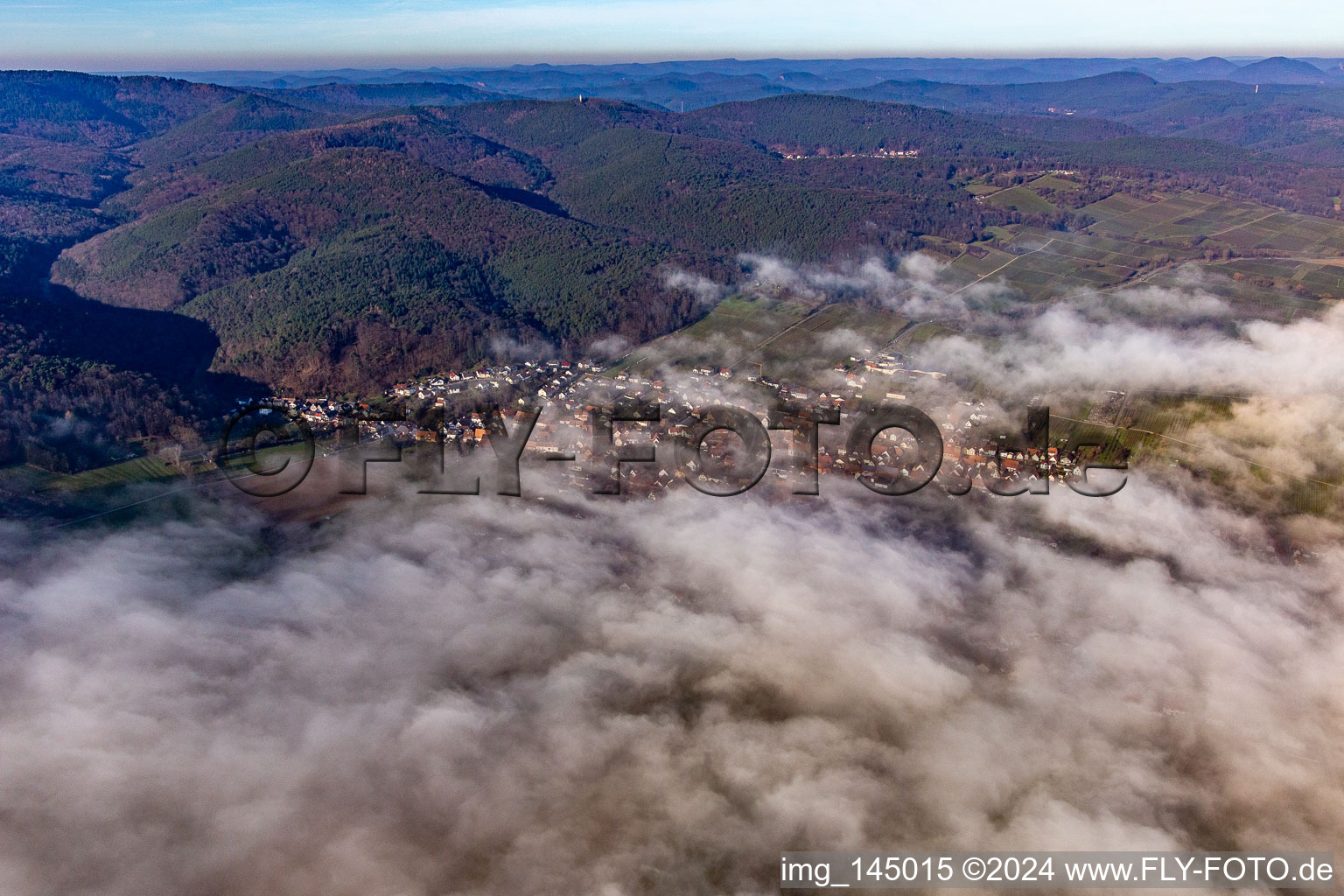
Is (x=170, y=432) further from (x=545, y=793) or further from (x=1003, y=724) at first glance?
(x=1003, y=724)

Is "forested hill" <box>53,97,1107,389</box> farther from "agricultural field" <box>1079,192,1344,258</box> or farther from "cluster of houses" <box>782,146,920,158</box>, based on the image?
"cluster of houses" <box>782,146,920,158</box>

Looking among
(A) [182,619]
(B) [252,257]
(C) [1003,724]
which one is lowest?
(C) [1003,724]

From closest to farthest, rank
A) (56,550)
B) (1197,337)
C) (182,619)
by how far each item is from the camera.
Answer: (182,619) < (56,550) < (1197,337)

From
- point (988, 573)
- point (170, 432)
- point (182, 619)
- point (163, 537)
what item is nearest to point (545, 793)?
point (182, 619)

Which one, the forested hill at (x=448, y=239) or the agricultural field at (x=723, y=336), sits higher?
the forested hill at (x=448, y=239)

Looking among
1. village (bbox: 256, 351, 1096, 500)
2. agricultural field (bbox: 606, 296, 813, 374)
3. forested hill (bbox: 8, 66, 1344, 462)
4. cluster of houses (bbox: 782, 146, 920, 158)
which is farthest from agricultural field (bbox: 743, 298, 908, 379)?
cluster of houses (bbox: 782, 146, 920, 158)

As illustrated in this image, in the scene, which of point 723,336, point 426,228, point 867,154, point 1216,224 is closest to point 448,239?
point 426,228

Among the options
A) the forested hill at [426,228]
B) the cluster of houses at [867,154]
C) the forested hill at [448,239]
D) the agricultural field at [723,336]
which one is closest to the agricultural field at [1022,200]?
the forested hill at [426,228]

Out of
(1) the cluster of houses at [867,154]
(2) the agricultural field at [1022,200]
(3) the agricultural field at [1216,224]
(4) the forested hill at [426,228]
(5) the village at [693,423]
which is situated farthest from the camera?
(1) the cluster of houses at [867,154]

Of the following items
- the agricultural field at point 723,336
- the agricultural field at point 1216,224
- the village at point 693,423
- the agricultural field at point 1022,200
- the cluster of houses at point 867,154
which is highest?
the cluster of houses at point 867,154

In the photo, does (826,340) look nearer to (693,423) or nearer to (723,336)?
(723,336)

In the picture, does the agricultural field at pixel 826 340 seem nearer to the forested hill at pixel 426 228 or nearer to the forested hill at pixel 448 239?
the forested hill at pixel 426 228
